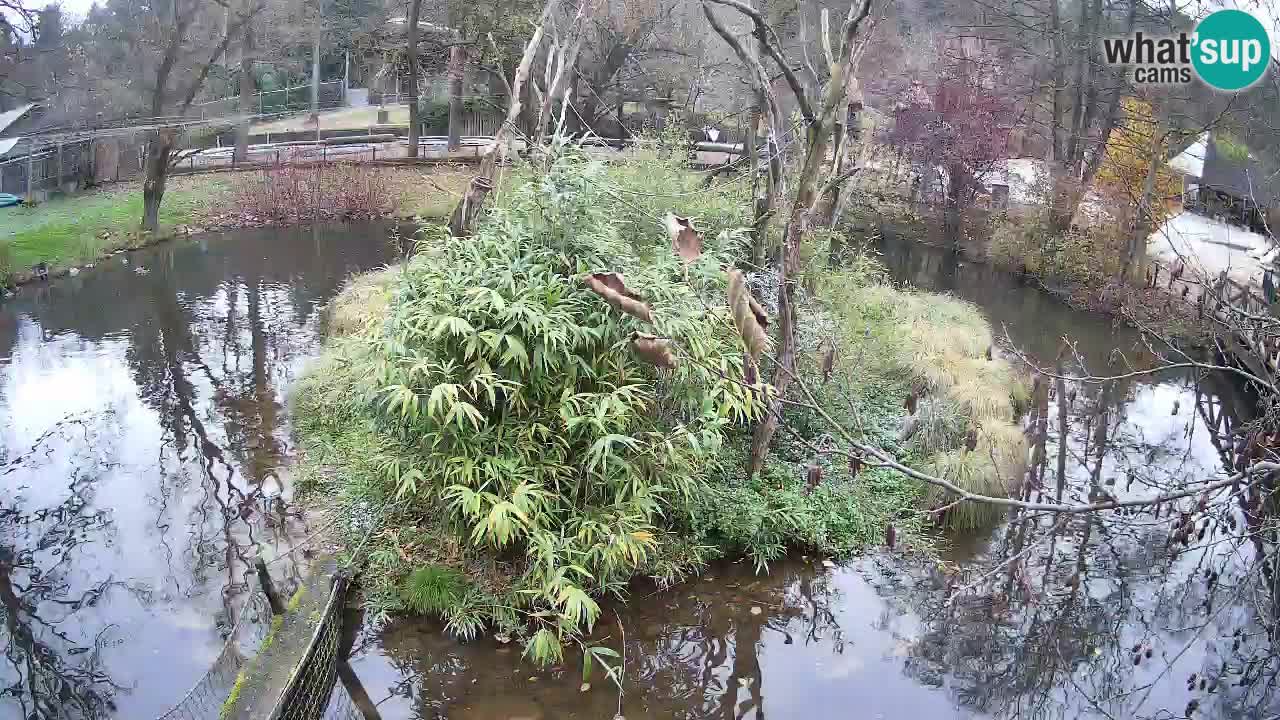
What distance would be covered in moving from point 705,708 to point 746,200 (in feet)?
20.3

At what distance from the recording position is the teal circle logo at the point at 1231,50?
26.1ft

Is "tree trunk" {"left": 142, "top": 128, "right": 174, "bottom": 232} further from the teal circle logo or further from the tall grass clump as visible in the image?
the teal circle logo

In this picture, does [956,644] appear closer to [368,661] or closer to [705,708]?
[705,708]

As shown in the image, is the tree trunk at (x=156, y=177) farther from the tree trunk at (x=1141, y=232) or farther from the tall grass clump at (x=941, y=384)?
the tree trunk at (x=1141, y=232)

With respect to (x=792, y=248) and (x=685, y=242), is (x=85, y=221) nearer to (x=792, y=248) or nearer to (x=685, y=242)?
(x=792, y=248)

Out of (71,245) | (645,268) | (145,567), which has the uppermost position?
(645,268)

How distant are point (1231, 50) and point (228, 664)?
32.0 ft

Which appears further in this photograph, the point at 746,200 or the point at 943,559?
the point at 746,200

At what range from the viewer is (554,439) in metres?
5.62

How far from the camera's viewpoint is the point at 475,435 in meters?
5.48

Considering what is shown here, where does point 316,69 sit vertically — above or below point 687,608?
above

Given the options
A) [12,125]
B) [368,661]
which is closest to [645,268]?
[368,661]

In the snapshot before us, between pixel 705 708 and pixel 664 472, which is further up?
pixel 664 472

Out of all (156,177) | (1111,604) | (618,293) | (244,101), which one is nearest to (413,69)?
(244,101)
